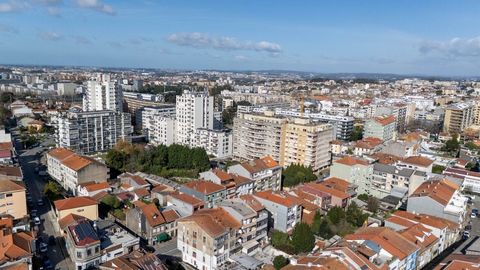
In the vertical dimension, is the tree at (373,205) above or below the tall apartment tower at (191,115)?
below

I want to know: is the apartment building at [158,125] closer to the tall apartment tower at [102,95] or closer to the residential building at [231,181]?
the tall apartment tower at [102,95]

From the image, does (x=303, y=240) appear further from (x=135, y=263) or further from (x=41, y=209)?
(x=41, y=209)

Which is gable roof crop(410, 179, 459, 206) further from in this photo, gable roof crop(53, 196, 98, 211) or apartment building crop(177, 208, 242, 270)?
gable roof crop(53, 196, 98, 211)

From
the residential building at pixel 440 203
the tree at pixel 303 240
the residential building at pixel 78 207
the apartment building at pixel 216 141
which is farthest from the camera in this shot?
the apartment building at pixel 216 141

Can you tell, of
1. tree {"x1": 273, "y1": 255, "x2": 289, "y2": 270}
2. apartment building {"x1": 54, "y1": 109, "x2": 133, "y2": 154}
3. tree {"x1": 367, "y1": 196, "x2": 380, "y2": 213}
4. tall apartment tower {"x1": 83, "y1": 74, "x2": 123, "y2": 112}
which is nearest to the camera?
tree {"x1": 273, "y1": 255, "x2": 289, "y2": 270}

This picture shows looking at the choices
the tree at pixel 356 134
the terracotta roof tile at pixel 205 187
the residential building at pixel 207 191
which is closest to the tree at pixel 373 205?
the residential building at pixel 207 191

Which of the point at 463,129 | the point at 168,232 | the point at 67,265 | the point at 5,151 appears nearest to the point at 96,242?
the point at 67,265

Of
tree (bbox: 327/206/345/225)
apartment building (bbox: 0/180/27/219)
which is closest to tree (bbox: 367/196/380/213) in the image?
tree (bbox: 327/206/345/225)
